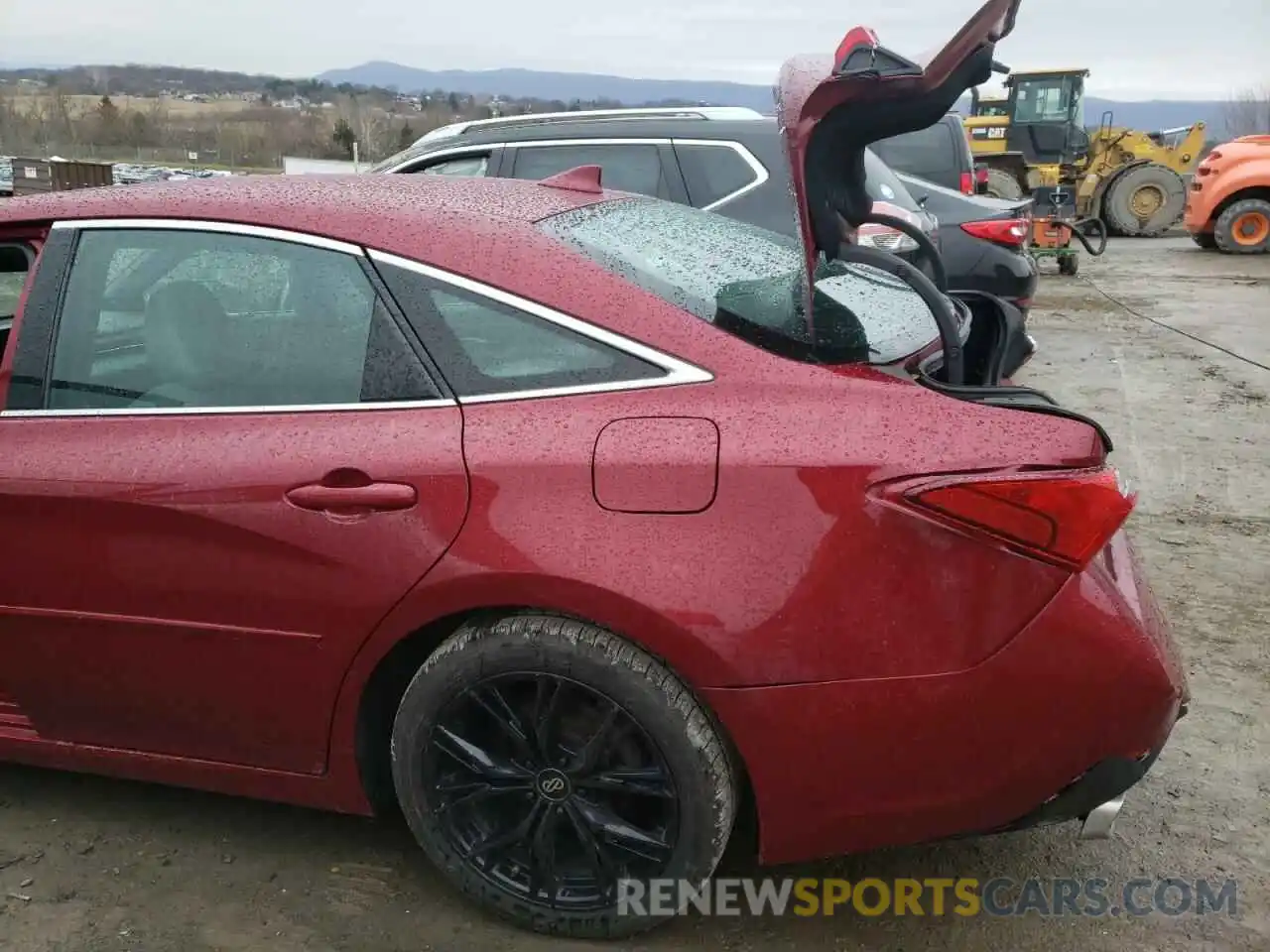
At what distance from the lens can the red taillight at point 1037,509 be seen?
186cm

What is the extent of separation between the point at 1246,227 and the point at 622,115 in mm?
14516

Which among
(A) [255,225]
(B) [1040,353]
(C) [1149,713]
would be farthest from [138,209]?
(B) [1040,353]

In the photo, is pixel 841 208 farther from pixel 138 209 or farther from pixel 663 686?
pixel 138 209

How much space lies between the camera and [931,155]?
907cm

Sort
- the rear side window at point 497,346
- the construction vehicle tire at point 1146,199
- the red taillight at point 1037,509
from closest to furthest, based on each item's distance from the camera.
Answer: the red taillight at point 1037,509
the rear side window at point 497,346
the construction vehicle tire at point 1146,199

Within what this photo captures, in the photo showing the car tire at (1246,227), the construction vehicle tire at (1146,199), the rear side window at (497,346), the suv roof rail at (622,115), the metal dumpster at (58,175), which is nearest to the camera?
the rear side window at (497,346)

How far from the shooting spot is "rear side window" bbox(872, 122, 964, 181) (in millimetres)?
9008

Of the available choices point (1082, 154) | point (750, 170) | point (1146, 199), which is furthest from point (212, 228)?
point (1082, 154)

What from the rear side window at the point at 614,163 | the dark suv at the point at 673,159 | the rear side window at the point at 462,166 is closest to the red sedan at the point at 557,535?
the dark suv at the point at 673,159

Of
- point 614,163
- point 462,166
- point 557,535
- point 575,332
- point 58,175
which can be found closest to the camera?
point 557,535

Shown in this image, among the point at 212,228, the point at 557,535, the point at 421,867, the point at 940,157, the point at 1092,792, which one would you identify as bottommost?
the point at 421,867

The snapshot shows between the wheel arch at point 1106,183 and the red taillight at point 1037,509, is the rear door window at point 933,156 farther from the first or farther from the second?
the wheel arch at point 1106,183

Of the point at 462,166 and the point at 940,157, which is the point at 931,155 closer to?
the point at 940,157

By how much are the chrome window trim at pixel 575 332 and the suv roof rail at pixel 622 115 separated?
167 inches
